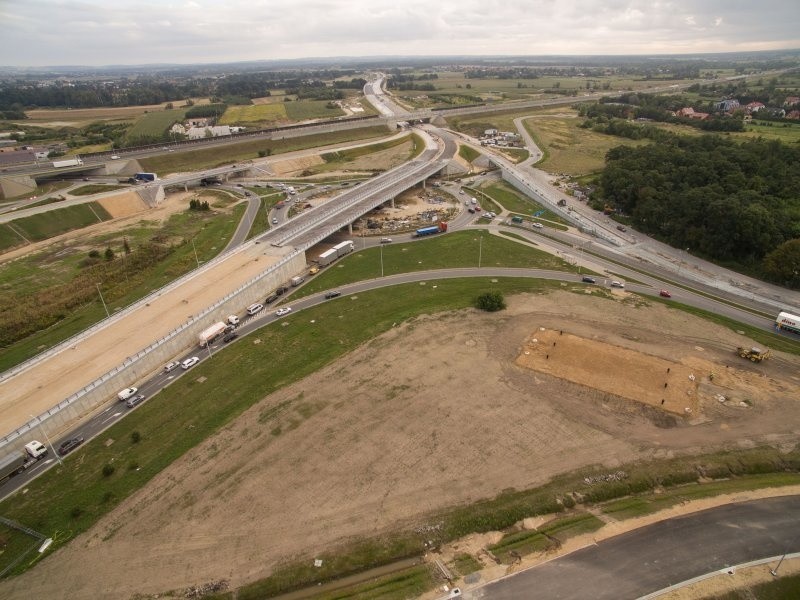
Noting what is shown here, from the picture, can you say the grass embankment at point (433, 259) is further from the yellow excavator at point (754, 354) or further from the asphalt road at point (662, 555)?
the asphalt road at point (662, 555)

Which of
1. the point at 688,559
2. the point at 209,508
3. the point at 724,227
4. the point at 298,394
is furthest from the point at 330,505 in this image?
the point at 724,227

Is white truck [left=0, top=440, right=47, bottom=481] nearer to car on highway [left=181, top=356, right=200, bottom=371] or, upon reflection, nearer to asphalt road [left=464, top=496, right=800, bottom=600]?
car on highway [left=181, top=356, right=200, bottom=371]

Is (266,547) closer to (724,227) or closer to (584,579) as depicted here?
(584,579)

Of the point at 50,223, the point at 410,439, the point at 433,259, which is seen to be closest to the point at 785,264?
the point at 433,259

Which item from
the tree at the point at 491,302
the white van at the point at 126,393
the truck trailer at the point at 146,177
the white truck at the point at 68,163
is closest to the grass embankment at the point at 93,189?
the truck trailer at the point at 146,177

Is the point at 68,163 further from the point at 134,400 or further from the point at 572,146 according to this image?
the point at 572,146

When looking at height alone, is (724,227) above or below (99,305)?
above
